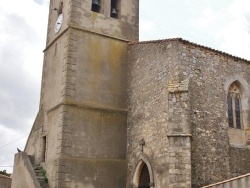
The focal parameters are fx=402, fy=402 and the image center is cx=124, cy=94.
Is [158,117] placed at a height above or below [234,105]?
below

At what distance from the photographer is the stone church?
1633 centimetres

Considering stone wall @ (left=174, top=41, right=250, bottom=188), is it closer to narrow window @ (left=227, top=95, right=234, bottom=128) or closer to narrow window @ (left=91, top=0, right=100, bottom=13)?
narrow window @ (left=227, top=95, right=234, bottom=128)

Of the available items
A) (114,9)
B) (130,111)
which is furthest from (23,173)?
(114,9)

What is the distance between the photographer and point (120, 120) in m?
19.2

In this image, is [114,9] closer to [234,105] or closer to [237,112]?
[234,105]

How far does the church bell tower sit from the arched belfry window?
4.92m

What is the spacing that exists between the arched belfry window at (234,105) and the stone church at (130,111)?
0.05 meters

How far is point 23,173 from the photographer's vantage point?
19.0 meters

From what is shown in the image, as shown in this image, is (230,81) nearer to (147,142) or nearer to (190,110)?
(190,110)

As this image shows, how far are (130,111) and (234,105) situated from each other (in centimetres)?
488

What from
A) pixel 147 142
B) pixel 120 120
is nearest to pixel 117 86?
pixel 120 120

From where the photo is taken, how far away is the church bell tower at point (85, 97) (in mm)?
17844

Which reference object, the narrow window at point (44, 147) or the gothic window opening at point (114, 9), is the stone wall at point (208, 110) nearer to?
the gothic window opening at point (114, 9)

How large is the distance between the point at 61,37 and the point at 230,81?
27.9 ft
